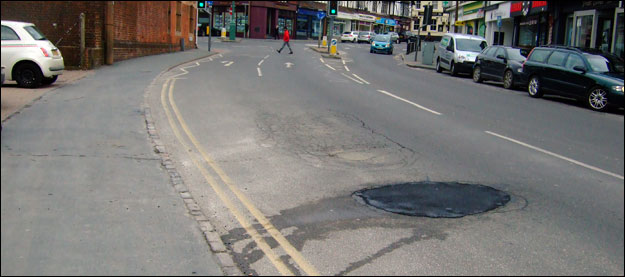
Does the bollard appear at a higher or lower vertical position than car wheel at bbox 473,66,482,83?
higher

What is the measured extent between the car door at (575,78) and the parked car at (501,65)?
303 cm

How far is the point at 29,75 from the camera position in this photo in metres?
13.6

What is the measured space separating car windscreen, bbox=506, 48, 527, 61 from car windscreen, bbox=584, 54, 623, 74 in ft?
16.6

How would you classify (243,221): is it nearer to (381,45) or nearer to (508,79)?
(508,79)

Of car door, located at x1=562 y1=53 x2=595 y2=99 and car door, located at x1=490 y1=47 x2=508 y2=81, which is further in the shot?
car door, located at x1=490 y1=47 x2=508 y2=81

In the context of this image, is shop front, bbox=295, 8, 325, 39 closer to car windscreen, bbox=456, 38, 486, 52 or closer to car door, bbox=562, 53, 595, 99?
car windscreen, bbox=456, 38, 486, 52

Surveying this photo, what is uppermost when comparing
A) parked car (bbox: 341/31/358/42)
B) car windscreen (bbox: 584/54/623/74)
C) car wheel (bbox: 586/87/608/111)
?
parked car (bbox: 341/31/358/42)

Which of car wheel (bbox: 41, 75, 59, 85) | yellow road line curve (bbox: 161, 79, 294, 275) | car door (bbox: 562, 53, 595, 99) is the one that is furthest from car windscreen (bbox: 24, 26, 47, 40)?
car door (bbox: 562, 53, 595, 99)

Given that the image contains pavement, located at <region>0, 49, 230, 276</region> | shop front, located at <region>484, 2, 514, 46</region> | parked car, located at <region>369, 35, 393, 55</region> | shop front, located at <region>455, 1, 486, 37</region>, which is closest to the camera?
pavement, located at <region>0, 49, 230, 276</region>

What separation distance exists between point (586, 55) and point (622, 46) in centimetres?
939

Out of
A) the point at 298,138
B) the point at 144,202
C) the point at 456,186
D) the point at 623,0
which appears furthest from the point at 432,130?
the point at 623,0

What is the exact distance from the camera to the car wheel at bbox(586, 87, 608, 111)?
13.7 m

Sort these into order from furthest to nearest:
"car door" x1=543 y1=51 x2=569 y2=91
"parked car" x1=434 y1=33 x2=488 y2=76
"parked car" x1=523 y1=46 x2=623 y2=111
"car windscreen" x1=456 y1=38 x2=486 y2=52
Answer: "car windscreen" x1=456 y1=38 x2=486 y2=52 < "parked car" x1=434 y1=33 x2=488 y2=76 < "car door" x1=543 y1=51 x2=569 y2=91 < "parked car" x1=523 y1=46 x2=623 y2=111

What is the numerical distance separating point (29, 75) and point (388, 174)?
1008cm
